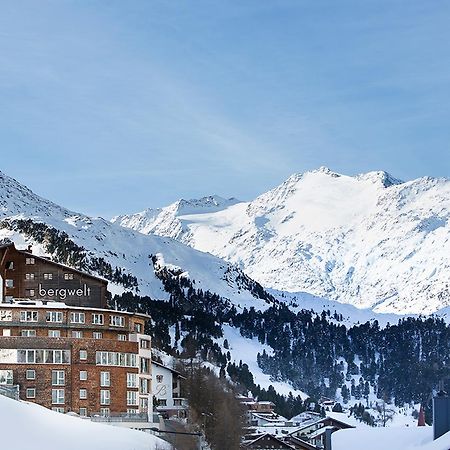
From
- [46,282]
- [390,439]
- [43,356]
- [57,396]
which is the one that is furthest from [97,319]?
[390,439]

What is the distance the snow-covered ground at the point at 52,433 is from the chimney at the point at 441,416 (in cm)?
2740

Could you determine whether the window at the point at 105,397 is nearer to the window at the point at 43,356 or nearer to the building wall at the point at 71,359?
the building wall at the point at 71,359

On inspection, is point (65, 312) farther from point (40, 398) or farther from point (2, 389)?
A: point (2, 389)

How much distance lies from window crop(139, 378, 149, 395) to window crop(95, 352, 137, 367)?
302 cm

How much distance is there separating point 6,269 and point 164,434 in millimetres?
61302

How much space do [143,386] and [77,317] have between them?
419 inches

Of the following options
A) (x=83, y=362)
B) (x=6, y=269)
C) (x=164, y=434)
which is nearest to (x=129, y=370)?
(x=83, y=362)

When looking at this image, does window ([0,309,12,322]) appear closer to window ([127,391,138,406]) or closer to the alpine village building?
the alpine village building

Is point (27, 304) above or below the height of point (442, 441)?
above

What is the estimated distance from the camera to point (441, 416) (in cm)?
6738

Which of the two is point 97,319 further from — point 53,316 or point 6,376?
point 6,376

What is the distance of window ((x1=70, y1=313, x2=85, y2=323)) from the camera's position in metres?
140

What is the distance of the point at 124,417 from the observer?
408 feet

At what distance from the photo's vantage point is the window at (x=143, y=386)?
464 ft
